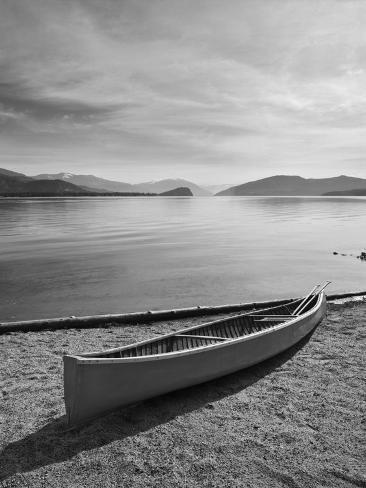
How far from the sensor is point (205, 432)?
22.3 feet

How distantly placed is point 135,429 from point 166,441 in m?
0.72

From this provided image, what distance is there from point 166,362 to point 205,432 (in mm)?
1505

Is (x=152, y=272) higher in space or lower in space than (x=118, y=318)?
higher

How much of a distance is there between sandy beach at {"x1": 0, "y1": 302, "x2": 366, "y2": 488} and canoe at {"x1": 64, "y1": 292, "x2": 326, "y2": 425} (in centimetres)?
48

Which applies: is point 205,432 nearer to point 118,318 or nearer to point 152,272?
point 118,318

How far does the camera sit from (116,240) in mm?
35875

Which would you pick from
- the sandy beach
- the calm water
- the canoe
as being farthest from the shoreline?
the canoe

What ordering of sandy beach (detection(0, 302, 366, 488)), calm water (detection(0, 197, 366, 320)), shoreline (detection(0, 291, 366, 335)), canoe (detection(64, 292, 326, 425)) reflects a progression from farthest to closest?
calm water (detection(0, 197, 366, 320))
shoreline (detection(0, 291, 366, 335))
canoe (detection(64, 292, 326, 425))
sandy beach (detection(0, 302, 366, 488))

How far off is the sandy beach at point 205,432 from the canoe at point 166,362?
48 centimetres

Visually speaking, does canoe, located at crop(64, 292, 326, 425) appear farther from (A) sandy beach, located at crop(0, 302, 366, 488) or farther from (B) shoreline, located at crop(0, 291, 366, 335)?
(B) shoreline, located at crop(0, 291, 366, 335)

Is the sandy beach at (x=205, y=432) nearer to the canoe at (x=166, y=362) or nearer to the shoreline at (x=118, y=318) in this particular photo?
the canoe at (x=166, y=362)

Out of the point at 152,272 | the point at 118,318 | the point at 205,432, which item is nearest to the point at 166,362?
the point at 205,432

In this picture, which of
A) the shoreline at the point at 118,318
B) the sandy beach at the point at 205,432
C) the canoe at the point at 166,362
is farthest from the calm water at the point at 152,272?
the sandy beach at the point at 205,432

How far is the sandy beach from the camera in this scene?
18.6ft
